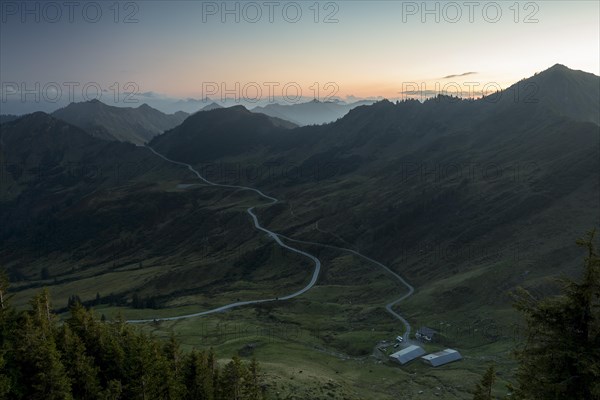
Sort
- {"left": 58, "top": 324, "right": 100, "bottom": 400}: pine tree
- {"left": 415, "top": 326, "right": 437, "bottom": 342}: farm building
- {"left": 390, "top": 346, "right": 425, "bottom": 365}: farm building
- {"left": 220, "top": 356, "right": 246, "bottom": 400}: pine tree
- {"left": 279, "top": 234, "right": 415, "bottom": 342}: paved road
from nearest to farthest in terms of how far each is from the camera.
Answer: {"left": 58, "top": 324, "right": 100, "bottom": 400}: pine tree, {"left": 220, "top": 356, "right": 246, "bottom": 400}: pine tree, {"left": 390, "top": 346, "right": 425, "bottom": 365}: farm building, {"left": 415, "top": 326, "right": 437, "bottom": 342}: farm building, {"left": 279, "top": 234, "right": 415, "bottom": 342}: paved road

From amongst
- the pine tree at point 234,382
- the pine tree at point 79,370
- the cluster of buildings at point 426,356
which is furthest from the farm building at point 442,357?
the pine tree at point 79,370

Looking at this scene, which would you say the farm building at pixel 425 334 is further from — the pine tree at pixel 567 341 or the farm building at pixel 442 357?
the pine tree at pixel 567 341

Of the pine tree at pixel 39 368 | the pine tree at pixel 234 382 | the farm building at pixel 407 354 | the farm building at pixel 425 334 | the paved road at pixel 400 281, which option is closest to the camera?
the pine tree at pixel 39 368

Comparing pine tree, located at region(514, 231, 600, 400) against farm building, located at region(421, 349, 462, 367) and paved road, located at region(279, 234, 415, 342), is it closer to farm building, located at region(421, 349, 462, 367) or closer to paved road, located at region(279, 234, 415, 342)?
farm building, located at region(421, 349, 462, 367)

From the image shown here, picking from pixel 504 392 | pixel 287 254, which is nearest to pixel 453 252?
pixel 287 254

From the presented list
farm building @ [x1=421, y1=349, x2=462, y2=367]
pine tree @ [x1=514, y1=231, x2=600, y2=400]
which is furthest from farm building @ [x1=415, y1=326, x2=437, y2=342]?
pine tree @ [x1=514, y1=231, x2=600, y2=400]

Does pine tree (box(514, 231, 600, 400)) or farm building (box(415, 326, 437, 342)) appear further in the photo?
farm building (box(415, 326, 437, 342))

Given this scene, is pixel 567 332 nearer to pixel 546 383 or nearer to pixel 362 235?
pixel 546 383
